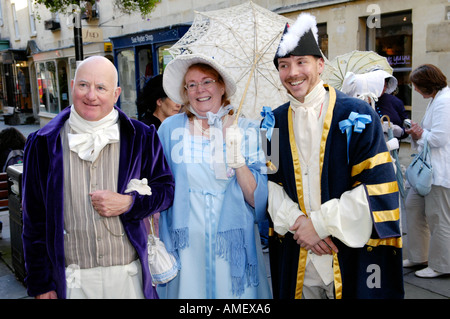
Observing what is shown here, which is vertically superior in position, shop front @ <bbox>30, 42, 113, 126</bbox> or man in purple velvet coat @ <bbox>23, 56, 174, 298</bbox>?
shop front @ <bbox>30, 42, 113, 126</bbox>

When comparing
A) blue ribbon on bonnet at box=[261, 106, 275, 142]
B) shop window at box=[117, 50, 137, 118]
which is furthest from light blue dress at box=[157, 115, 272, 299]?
shop window at box=[117, 50, 137, 118]

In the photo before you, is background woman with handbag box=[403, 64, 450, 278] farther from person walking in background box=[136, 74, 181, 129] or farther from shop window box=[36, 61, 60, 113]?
shop window box=[36, 61, 60, 113]

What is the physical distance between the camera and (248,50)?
322 cm

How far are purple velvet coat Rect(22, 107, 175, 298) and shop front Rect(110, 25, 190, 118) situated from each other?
28.3 ft

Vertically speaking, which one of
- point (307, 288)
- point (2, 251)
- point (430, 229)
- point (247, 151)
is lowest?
point (2, 251)

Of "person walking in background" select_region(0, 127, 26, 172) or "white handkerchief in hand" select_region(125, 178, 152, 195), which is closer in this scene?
"white handkerchief in hand" select_region(125, 178, 152, 195)

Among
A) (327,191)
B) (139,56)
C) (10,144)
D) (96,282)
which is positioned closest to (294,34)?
(327,191)

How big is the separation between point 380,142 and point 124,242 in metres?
1.37

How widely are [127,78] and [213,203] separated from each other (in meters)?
12.5

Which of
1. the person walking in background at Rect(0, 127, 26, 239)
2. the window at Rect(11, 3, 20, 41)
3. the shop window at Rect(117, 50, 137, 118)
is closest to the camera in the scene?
the person walking in background at Rect(0, 127, 26, 239)

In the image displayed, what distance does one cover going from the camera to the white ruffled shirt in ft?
6.63

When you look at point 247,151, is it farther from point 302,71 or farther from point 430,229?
point 430,229

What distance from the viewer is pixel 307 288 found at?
88.4 inches
